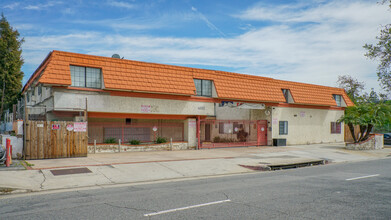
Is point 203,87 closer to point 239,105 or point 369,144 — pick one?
point 239,105

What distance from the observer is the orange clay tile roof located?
1723 centimetres

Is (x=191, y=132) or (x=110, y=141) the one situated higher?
(x=191, y=132)

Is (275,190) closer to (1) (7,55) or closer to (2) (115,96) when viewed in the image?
(2) (115,96)

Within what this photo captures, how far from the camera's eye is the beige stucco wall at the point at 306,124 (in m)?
26.9

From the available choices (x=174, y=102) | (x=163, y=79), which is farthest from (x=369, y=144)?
(x=163, y=79)

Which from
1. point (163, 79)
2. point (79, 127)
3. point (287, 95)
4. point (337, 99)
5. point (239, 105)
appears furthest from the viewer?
point (337, 99)

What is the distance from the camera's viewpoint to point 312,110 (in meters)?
29.5

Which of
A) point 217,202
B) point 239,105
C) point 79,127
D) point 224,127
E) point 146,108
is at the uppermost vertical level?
point 239,105

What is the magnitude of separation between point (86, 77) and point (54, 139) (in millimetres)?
4874

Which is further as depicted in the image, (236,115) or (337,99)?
(337,99)

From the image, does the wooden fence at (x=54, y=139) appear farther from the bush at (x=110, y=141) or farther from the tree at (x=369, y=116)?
the tree at (x=369, y=116)

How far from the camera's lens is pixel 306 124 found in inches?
1137

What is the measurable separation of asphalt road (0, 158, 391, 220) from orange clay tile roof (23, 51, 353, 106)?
982cm

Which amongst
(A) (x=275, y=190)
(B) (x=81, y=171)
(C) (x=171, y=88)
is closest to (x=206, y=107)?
(C) (x=171, y=88)
